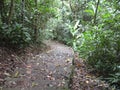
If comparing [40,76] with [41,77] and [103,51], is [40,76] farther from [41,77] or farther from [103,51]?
[103,51]

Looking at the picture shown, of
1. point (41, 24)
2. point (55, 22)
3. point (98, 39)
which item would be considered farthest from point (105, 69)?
point (55, 22)

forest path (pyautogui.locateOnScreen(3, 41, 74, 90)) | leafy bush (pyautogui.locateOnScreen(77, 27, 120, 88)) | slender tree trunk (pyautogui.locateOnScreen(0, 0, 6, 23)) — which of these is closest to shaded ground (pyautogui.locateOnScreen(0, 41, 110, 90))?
forest path (pyautogui.locateOnScreen(3, 41, 74, 90))

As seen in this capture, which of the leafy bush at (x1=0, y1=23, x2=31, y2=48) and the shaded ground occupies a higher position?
the leafy bush at (x1=0, y1=23, x2=31, y2=48)

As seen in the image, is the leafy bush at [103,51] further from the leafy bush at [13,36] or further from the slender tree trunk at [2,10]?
the slender tree trunk at [2,10]

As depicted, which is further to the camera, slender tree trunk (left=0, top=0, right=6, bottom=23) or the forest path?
slender tree trunk (left=0, top=0, right=6, bottom=23)

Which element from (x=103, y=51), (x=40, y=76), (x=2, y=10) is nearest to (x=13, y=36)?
(x=2, y=10)

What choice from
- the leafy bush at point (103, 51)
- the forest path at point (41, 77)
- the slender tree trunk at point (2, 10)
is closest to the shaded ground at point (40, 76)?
the forest path at point (41, 77)

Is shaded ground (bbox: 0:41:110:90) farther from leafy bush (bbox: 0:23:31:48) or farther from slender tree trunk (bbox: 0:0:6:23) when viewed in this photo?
slender tree trunk (bbox: 0:0:6:23)

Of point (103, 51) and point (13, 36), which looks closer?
point (103, 51)

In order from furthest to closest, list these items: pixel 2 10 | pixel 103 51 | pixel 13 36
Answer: pixel 2 10, pixel 13 36, pixel 103 51

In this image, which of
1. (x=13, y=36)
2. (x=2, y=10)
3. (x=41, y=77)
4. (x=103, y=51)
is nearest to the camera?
(x=41, y=77)

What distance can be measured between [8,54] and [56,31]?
1140cm

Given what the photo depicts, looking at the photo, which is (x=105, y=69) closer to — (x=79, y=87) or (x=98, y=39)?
(x=98, y=39)

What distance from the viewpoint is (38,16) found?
1052cm
